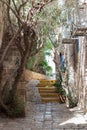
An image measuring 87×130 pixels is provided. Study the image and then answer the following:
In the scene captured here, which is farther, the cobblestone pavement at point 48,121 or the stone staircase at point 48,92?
the stone staircase at point 48,92

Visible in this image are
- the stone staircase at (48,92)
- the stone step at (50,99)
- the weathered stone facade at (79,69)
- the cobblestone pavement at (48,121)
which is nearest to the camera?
the cobblestone pavement at (48,121)

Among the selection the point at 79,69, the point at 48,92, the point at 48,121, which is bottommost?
the point at 48,92

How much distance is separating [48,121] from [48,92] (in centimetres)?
685

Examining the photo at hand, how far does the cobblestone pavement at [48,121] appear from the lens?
31.9 ft

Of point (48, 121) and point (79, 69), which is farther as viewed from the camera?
point (79, 69)

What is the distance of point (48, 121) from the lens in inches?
418

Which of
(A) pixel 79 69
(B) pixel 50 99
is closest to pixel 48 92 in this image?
(B) pixel 50 99

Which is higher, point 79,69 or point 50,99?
point 79,69

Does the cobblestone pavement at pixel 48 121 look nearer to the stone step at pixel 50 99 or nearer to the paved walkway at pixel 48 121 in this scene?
the paved walkway at pixel 48 121

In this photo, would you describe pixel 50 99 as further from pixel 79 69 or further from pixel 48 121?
pixel 48 121

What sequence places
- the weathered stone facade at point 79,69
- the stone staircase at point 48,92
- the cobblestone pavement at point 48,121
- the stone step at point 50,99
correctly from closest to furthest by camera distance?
the cobblestone pavement at point 48,121 < the weathered stone facade at point 79,69 < the stone step at point 50,99 < the stone staircase at point 48,92

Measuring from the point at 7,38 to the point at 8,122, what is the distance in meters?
3.14

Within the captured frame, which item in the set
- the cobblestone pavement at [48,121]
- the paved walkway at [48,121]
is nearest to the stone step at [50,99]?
the paved walkway at [48,121]

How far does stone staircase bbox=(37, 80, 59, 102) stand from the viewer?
1639 cm
